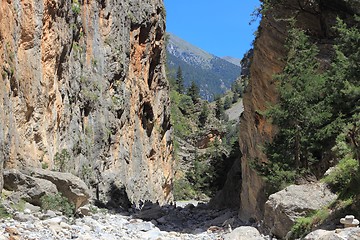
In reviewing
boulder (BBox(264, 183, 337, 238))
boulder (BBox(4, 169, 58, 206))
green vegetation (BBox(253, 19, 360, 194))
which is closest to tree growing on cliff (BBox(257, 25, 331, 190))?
green vegetation (BBox(253, 19, 360, 194))

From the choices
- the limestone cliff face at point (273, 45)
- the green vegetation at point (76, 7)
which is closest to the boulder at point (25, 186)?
the limestone cliff face at point (273, 45)

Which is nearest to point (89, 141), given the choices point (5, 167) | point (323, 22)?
point (5, 167)

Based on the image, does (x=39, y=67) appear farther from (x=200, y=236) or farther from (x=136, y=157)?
(x=136, y=157)

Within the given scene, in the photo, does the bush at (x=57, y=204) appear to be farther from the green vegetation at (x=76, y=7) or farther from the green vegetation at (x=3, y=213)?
the green vegetation at (x=76, y=7)

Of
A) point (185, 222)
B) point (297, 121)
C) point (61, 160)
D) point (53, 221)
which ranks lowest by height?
point (185, 222)

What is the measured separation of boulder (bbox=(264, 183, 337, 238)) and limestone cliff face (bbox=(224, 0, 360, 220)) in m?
7.38

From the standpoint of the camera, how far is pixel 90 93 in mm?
Answer: 28703

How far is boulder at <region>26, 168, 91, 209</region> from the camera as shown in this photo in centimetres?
1700

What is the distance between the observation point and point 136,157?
37.2 metres

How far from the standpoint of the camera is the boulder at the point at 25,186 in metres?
15.4

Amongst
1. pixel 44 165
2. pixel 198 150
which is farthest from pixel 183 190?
pixel 44 165

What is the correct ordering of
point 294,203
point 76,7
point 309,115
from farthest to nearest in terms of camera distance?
point 76,7 < point 309,115 < point 294,203

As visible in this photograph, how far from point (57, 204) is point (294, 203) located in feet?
24.2

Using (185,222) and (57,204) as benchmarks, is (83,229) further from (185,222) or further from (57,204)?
(185,222)
